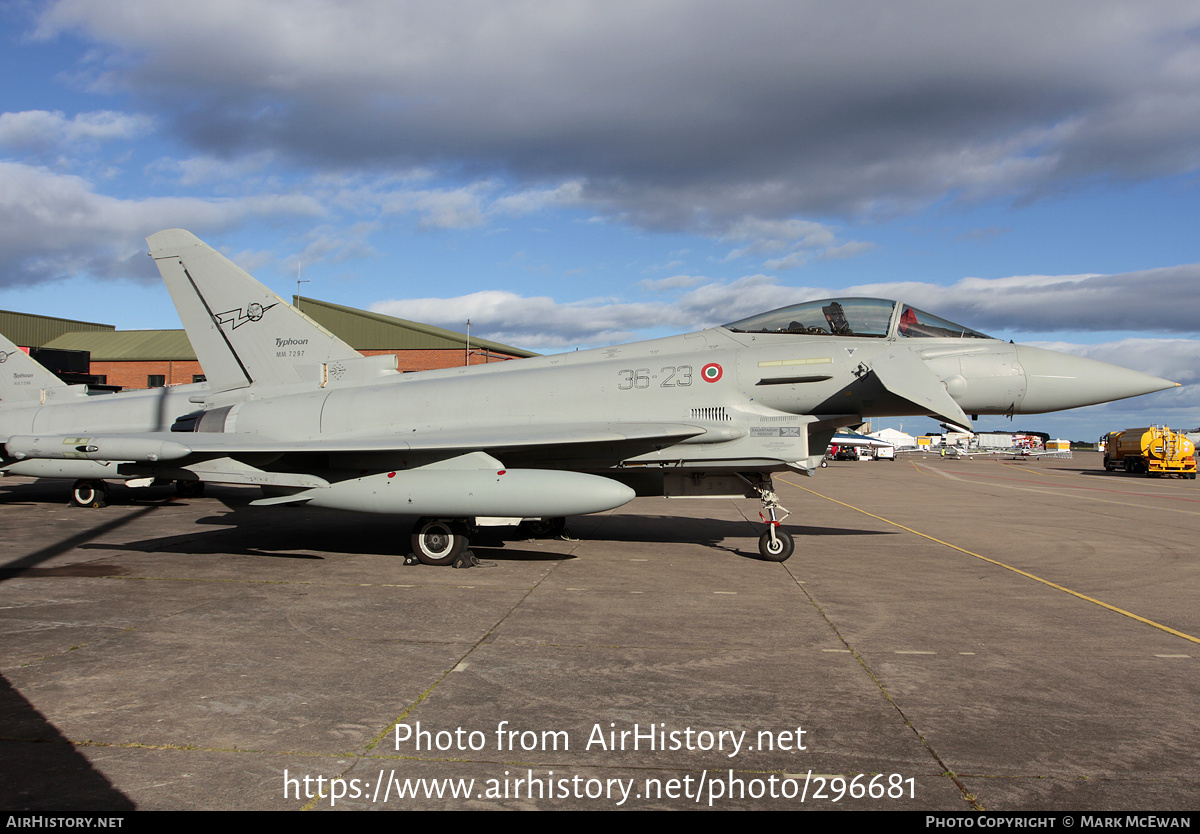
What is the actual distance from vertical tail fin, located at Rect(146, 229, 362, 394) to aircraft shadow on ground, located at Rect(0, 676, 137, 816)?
8.41 metres

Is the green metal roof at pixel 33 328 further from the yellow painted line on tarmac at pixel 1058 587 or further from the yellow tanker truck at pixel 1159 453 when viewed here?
the yellow tanker truck at pixel 1159 453

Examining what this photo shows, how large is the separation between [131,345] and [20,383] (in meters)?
39.2

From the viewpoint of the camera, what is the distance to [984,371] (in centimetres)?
953

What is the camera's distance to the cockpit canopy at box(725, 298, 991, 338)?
10008mm

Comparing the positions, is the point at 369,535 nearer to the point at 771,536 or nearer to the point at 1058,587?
the point at 771,536

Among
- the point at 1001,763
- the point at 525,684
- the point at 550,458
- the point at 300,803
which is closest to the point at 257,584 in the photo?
the point at 550,458

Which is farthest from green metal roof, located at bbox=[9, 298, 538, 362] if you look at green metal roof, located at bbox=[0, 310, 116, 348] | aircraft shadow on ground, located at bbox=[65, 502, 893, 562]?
aircraft shadow on ground, located at bbox=[65, 502, 893, 562]

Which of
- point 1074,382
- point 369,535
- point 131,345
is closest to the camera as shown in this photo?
point 1074,382

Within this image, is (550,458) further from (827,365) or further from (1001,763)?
(1001,763)

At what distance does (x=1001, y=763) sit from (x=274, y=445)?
8.92 meters

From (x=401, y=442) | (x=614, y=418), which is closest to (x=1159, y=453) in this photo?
(x=614, y=418)

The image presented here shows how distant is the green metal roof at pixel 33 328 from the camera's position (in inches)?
1941

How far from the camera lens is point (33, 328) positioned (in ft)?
172

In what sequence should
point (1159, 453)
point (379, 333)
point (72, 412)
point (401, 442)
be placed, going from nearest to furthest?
point (401, 442)
point (72, 412)
point (1159, 453)
point (379, 333)
